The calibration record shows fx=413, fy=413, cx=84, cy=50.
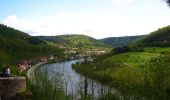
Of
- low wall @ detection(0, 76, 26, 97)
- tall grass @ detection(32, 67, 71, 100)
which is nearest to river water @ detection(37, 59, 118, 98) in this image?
tall grass @ detection(32, 67, 71, 100)

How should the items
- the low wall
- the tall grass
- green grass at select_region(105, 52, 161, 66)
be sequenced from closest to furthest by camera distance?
the low wall → the tall grass → green grass at select_region(105, 52, 161, 66)

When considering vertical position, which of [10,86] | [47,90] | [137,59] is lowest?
[137,59]

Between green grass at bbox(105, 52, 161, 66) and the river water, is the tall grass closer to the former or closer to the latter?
the river water

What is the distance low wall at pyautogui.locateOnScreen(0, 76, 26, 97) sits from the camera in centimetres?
4341

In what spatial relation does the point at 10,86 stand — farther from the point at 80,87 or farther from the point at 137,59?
the point at 137,59

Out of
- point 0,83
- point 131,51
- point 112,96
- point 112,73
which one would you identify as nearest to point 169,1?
point 112,96

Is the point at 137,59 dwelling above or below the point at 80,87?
below

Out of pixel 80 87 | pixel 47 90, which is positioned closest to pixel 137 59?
pixel 47 90

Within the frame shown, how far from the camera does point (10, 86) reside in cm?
4403

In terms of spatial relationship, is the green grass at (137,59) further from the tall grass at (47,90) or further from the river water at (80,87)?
the tall grass at (47,90)

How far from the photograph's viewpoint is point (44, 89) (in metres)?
53.2

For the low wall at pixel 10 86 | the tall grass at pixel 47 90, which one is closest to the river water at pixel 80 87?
the tall grass at pixel 47 90

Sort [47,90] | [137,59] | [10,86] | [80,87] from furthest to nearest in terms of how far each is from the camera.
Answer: [137,59]
[47,90]
[80,87]
[10,86]

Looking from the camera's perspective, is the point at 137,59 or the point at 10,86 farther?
the point at 137,59
